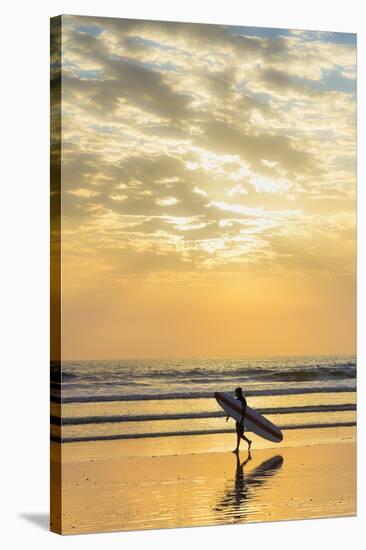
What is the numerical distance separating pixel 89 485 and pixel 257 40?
16.2 ft

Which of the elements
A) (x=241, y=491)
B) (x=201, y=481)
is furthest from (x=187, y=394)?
(x=241, y=491)

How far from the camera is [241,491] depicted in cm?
1563

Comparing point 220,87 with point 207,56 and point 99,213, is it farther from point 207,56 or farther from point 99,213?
point 99,213

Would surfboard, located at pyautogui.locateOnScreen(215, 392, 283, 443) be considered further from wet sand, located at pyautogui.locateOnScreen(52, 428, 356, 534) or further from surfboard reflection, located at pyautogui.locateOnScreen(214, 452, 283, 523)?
surfboard reflection, located at pyautogui.locateOnScreen(214, 452, 283, 523)

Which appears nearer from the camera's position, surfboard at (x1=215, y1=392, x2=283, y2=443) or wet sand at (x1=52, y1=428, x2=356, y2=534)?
wet sand at (x1=52, y1=428, x2=356, y2=534)

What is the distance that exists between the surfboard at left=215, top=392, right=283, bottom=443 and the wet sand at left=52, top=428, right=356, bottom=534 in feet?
0.35

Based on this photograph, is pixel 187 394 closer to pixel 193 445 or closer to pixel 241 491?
pixel 193 445

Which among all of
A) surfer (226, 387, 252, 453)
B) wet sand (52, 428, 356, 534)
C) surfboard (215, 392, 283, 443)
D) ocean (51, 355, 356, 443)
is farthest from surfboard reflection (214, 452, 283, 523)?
ocean (51, 355, 356, 443)

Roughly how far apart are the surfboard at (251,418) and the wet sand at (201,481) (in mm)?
107

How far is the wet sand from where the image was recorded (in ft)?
48.9

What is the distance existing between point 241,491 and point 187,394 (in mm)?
1157

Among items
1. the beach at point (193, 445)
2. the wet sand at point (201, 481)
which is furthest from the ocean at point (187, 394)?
the wet sand at point (201, 481)

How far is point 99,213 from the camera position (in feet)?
49.6

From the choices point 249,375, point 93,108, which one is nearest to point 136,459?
point 249,375
